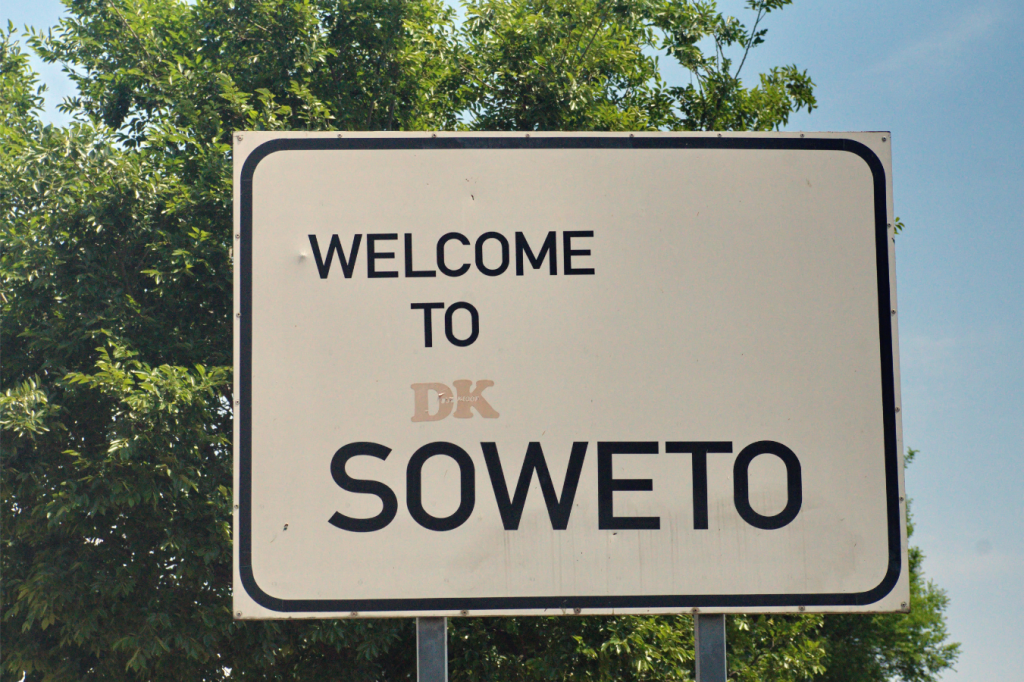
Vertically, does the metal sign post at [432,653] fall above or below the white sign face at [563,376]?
below

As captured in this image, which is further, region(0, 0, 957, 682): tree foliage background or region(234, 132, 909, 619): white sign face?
region(0, 0, 957, 682): tree foliage background

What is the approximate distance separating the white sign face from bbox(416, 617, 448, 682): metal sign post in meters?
0.05

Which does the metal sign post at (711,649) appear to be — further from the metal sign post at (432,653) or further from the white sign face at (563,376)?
the metal sign post at (432,653)

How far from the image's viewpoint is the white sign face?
1985mm

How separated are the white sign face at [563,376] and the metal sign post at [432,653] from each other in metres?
0.05

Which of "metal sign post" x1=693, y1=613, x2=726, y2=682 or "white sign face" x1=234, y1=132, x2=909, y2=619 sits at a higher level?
"white sign face" x1=234, y1=132, x2=909, y2=619

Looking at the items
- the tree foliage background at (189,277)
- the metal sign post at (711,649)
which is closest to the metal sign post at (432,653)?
the metal sign post at (711,649)

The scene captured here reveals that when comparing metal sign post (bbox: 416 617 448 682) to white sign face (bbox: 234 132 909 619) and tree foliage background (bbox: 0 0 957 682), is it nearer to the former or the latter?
white sign face (bbox: 234 132 909 619)

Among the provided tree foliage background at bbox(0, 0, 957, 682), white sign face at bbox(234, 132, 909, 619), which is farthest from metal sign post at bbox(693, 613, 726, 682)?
tree foliage background at bbox(0, 0, 957, 682)

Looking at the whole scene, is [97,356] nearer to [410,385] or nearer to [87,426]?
[87,426]

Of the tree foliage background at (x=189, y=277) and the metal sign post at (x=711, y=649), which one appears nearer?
the metal sign post at (x=711, y=649)

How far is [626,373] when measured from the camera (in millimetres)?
2061

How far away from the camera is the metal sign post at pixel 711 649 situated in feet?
6.39

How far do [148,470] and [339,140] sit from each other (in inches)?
307
